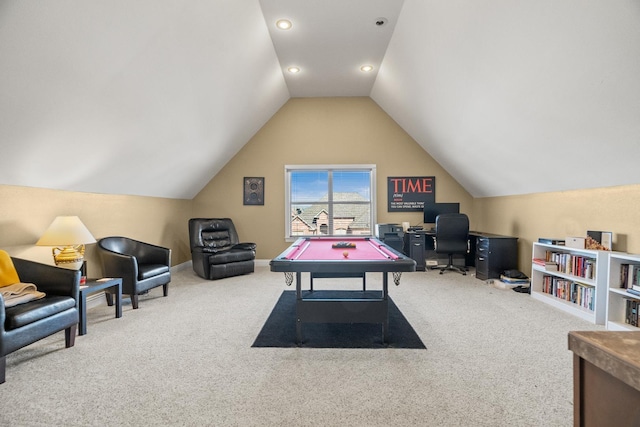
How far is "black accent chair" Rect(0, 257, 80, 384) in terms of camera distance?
2.28 m

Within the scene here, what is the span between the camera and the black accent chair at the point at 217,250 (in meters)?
5.56

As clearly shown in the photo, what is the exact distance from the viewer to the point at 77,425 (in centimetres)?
184

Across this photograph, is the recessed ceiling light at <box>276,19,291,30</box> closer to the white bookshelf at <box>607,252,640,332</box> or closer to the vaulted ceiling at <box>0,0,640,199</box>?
the vaulted ceiling at <box>0,0,640,199</box>

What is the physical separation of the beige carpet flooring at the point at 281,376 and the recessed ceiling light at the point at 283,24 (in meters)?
3.67

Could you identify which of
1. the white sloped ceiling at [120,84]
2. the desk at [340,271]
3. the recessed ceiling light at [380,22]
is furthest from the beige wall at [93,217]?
the recessed ceiling light at [380,22]

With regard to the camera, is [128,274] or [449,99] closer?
[128,274]

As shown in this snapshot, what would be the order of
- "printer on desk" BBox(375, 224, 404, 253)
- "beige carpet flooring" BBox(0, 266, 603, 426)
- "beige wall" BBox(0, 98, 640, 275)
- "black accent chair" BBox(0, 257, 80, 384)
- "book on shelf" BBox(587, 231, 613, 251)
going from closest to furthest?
1. "beige carpet flooring" BBox(0, 266, 603, 426)
2. "black accent chair" BBox(0, 257, 80, 384)
3. "book on shelf" BBox(587, 231, 613, 251)
4. "printer on desk" BBox(375, 224, 404, 253)
5. "beige wall" BBox(0, 98, 640, 275)

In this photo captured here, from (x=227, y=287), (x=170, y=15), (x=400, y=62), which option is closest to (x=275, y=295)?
(x=227, y=287)

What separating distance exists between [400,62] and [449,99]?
95 cm

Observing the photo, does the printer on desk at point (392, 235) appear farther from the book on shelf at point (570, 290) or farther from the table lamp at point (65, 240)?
the table lamp at point (65, 240)

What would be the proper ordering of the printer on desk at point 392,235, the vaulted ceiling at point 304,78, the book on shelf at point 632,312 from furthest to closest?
1. the printer on desk at point 392,235
2. the book on shelf at point 632,312
3. the vaulted ceiling at point 304,78

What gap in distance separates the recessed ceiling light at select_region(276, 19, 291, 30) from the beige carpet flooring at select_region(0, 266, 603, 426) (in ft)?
12.0

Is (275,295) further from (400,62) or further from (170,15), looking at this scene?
(400,62)

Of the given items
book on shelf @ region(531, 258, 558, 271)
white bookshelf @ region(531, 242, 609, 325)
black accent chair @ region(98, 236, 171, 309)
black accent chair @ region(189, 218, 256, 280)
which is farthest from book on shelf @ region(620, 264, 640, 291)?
black accent chair @ region(98, 236, 171, 309)
